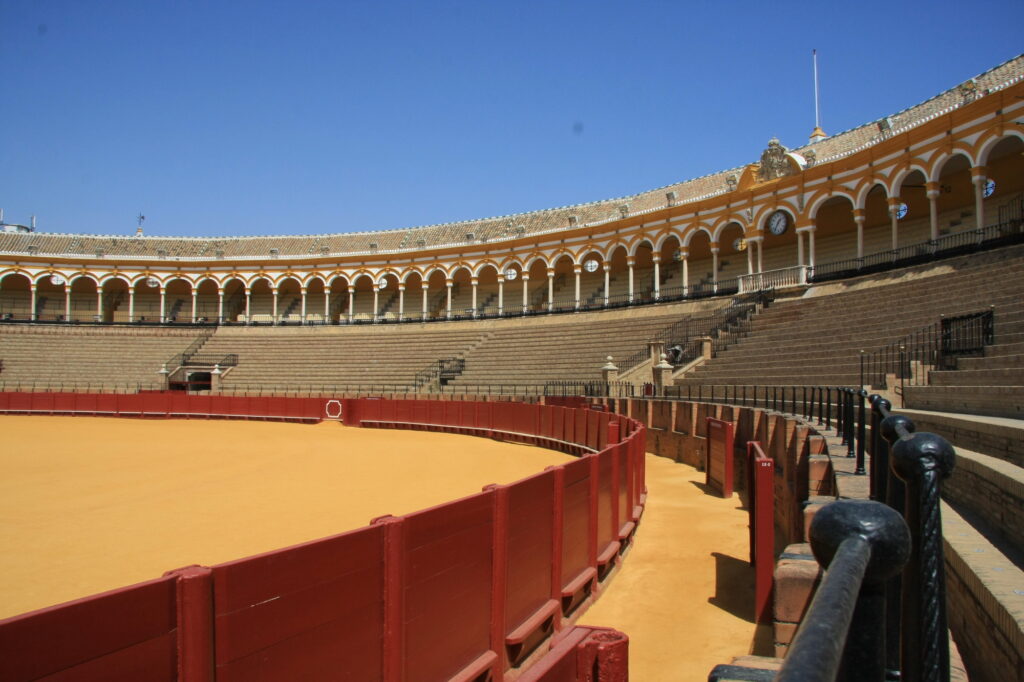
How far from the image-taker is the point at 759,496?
6.48 metres

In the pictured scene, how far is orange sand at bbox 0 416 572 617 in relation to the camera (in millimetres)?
6918

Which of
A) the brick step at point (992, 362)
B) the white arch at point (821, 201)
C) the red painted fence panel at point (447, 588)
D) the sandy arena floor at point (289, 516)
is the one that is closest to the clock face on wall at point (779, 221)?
the white arch at point (821, 201)

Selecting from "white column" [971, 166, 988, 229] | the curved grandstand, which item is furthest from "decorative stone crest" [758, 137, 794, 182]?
"white column" [971, 166, 988, 229]

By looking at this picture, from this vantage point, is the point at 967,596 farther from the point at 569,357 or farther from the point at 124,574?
the point at 569,357

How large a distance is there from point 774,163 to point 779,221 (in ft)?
8.05

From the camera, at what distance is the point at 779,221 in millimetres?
30469

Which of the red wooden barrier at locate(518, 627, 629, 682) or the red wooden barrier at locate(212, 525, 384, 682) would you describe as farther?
the red wooden barrier at locate(212, 525, 384, 682)

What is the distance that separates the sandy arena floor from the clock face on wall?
17654 millimetres

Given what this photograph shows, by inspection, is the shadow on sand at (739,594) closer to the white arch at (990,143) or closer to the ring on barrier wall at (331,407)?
the white arch at (990,143)

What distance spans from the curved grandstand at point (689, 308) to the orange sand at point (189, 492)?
5.10 metres

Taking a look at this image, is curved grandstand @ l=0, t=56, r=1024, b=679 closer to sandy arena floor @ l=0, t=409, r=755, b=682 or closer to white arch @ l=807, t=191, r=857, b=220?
white arch @ l=807, t=191, r=857, b=220

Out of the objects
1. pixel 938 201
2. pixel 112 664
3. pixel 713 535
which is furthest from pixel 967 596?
pixel 938 201

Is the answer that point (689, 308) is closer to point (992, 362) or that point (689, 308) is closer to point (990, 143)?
point (990, 143)

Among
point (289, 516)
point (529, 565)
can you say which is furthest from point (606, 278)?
point (529, 565)
